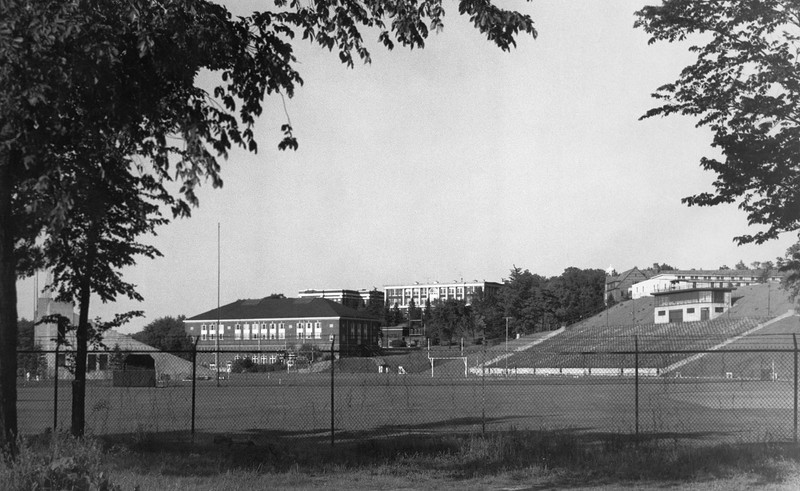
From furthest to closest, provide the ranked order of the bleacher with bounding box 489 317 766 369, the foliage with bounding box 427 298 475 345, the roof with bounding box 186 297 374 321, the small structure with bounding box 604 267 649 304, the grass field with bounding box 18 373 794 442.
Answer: the small structure with bounding box 604 267 649 304
the foliage with bounding box 427 298 475 345
the roof with bounding box 186 297 374 321
the bleacher with bounding box 489 317 766 369
the grass field with bounding box 18 373 794 442

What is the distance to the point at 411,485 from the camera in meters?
12.9

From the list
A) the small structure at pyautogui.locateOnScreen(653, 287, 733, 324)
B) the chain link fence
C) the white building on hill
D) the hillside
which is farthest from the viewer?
the white building on hill

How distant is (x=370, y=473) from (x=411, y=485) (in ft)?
4.15

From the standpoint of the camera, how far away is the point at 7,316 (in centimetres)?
1004

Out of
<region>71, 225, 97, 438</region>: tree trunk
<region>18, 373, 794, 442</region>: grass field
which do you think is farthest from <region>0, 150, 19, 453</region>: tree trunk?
Answer: <region>18, 373, 794, 442</region>: grass field

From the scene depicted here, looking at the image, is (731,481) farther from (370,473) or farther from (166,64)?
(166,64)

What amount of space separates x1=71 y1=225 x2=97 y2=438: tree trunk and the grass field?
1.74 meters

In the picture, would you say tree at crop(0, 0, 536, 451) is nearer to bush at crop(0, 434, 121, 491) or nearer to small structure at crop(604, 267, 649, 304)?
bush at crop(0, 434, 121, 491)

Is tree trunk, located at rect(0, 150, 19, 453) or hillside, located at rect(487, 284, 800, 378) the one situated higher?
tree trunk, located at rect(0, 150, 19, 453)

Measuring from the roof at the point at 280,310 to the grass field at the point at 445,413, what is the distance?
209 ft

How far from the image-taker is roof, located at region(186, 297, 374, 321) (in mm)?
110812

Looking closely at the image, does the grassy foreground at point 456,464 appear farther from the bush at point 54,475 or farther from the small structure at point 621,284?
the small structure at point 621,284

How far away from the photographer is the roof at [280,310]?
11081cm

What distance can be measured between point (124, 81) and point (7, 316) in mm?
3293
